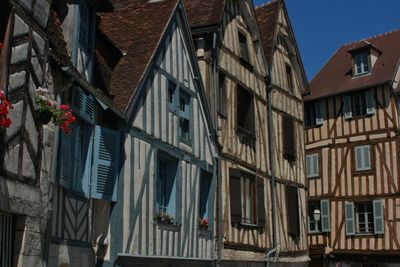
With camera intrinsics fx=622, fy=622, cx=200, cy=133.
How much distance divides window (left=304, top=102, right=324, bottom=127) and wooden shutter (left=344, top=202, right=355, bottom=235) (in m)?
3.36

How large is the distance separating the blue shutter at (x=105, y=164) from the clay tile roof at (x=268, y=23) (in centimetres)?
809

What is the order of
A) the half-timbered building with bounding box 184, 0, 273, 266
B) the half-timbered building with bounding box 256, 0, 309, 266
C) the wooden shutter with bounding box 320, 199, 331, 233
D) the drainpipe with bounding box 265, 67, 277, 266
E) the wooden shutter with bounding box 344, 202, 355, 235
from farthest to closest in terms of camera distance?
the wooden shutter with bounding box 320, 199, 331, 233
the wooden shutter with bounding box 344, 202, 355, 235
the half-timbered building with bounding box 256, 0, 309, 266
the drainpipe with bounding box 265, 67, 277, 266
the half-timbered building with bounding box 184, 0, 273, 266

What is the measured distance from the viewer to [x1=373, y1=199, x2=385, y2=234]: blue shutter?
66.8ft

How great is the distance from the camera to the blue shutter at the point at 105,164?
338 inches

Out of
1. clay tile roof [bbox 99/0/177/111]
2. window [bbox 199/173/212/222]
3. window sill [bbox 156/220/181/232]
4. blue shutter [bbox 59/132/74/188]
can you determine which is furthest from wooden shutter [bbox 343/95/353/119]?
blue shutter [bbox 59/132/74/188]

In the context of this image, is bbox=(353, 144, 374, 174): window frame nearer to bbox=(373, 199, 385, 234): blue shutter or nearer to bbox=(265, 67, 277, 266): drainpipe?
bbox=(373, 199, 385, 234): blue shutter

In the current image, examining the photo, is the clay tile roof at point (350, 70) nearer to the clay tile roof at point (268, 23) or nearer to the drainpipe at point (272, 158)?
the clay tile roof at point (268, 23)

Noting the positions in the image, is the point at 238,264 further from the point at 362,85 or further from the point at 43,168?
the point at 362,85

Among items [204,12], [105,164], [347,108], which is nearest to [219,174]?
[204,12]

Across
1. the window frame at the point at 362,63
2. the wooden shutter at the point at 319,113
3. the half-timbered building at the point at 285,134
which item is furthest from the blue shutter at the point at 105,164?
the window frame at the point at 362,63

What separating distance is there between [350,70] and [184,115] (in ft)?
43.5

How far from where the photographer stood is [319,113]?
23.1 meters

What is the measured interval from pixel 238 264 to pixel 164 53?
5.05m

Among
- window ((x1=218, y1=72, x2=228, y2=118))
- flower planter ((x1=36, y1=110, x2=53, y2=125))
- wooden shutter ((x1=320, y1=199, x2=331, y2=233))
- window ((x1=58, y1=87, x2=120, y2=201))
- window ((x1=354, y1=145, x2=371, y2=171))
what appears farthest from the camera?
wooden shutter ((x1=320, y1=199, x2=331, y2=233))
